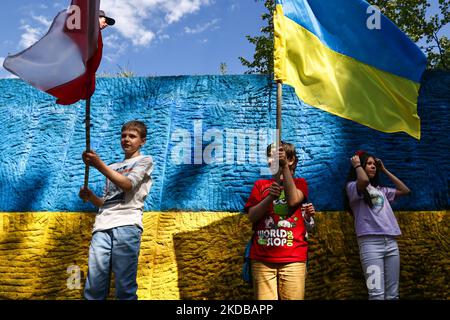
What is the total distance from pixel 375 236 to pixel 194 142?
6.20ft

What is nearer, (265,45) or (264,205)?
(264,205)

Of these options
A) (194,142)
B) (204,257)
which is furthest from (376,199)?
(194,142)

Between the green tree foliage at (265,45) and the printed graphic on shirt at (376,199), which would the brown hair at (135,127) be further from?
the green tree foliage at (265,45)

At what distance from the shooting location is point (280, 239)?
265 cm

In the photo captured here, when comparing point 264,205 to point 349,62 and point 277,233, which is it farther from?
point 349,62

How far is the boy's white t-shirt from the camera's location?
271cm

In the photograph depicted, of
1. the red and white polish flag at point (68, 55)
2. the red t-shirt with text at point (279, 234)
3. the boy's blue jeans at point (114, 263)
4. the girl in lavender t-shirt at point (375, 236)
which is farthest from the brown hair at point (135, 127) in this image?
the girl in lavender t-shirt at point (375, 236)

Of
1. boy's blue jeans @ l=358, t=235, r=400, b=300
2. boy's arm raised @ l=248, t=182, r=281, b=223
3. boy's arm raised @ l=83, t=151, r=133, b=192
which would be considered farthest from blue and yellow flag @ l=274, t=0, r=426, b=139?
boy's arm raised @ l=83, t=151, r=133, b=192

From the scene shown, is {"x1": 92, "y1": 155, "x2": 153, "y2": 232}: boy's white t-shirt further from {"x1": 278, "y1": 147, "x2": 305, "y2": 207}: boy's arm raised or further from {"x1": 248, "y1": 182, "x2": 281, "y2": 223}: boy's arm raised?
{"x1": 278, "y1": 147, "x2": 305, "y2": 207}: boy's arm raised

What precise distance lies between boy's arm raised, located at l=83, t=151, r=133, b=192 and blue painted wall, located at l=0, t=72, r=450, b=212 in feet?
4.04

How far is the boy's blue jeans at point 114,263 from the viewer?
2607 millimetres

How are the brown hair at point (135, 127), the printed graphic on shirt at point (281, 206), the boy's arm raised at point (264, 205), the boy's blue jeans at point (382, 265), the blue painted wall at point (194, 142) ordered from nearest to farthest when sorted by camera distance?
the boy's arm raised at point (264, 205) → the printed graphic on shirt at point (281, 206) → the brown hair at point (135, 127) → the boy's blue jeans at point (382, 265) → the blue painted wall at point (194, 142)

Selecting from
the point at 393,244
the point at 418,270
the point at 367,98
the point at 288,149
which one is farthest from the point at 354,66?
the point at 418,270

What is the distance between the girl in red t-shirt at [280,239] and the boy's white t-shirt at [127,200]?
76cm
